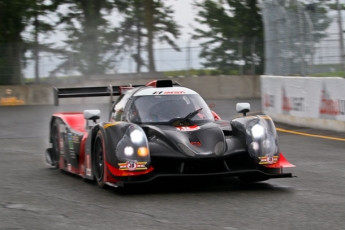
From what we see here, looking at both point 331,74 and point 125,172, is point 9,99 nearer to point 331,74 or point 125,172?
point 331,74

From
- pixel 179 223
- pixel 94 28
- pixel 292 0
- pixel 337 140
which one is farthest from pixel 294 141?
pixel 94 28

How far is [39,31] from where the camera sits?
32.4 metres

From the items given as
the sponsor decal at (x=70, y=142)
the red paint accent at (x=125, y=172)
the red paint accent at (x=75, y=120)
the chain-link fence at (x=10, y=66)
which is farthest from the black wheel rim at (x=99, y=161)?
the chain-link fence at (x=10, y=66)

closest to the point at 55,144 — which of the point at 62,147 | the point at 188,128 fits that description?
the point at 62,147

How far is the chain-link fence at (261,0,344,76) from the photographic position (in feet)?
50.9

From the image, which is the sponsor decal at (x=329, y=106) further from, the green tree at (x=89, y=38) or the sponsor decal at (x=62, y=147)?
the green tree at (x=89, y=38)

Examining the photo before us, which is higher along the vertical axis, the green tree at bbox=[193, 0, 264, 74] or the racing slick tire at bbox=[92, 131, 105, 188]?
the green tree at bbox=[193, 0, 264, 74]

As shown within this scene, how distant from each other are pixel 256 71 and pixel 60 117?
22.1m

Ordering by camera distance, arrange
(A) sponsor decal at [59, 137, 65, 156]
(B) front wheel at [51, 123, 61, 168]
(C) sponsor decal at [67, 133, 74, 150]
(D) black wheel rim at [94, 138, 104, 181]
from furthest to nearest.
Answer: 1. (B) front wheel at [51, 123, 61, 168]
2. (A) sponsor decal at [59, 137, 65, 156]
3. (C) sponsor decal at [67, 133, 74, 150]
4. (D) black wheel rim at [94, 138, 104, 181]

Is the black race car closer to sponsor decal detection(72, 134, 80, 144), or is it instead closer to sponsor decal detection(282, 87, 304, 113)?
sponsor decal detection(72, 134, 80, 144)

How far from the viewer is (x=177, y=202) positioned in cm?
704

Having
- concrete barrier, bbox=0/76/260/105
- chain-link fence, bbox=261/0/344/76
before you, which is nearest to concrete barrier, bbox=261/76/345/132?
chain-link fence, bbox=261/0/344/76

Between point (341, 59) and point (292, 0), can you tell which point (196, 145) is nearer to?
point (341, 59)

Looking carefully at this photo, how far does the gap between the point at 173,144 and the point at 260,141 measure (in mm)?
957
